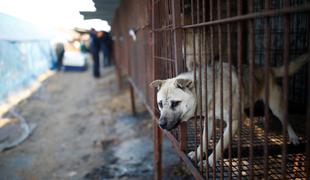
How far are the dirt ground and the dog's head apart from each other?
7.36 ft

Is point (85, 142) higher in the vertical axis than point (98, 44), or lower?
lower

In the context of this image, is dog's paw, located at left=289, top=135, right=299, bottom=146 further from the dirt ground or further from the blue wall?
the blue wall

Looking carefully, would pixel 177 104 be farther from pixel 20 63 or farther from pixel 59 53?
pixel 59 53

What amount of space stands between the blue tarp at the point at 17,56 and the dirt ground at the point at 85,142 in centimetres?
76

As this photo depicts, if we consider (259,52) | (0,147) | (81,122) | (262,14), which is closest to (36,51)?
(81,122)

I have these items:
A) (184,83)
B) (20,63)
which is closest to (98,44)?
(20,63)

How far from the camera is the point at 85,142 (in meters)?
7.15

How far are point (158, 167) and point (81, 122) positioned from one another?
4.85m

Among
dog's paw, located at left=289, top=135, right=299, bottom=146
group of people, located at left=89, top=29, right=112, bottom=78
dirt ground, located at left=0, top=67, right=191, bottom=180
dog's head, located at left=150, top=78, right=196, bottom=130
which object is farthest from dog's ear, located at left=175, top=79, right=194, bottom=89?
group of people, located at left=89, top=29, right=112, bottom=78

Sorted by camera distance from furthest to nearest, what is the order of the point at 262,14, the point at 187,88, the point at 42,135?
1. the point at 42,135
2. the point at 187,88
3. the point at 262,14

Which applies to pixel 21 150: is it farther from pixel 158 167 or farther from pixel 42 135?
pixel 158 167

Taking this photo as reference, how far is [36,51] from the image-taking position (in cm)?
1407

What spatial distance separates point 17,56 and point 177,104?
8.96 meters

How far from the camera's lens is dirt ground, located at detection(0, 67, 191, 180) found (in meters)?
5.58
